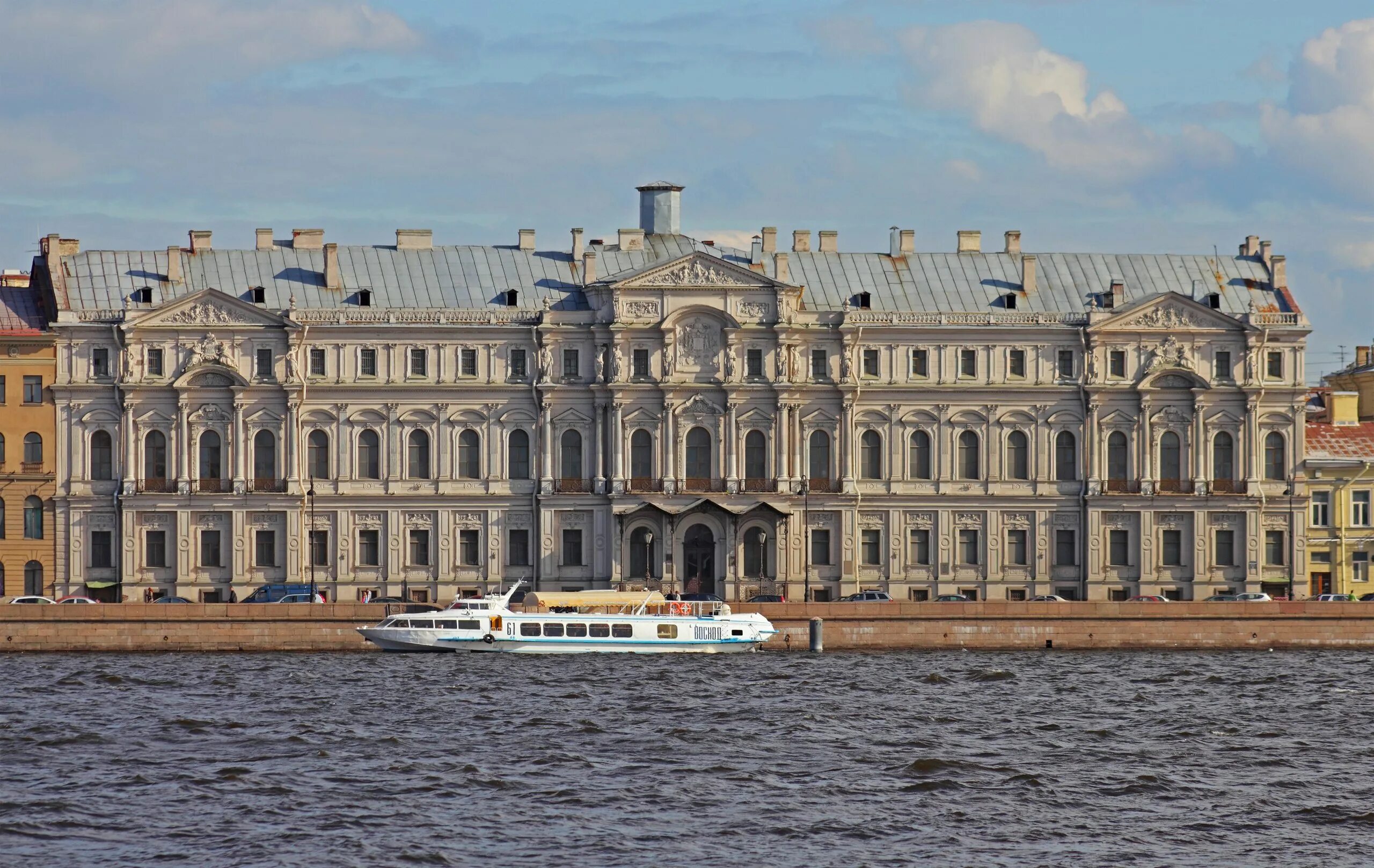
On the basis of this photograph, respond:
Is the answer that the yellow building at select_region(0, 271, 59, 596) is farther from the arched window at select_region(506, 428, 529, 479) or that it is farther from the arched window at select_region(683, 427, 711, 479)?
the arched window at select_region(683, 427, 711, 479)

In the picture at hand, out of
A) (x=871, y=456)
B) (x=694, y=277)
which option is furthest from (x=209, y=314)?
(x=871, y=456)

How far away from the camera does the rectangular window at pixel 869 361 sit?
88938mm

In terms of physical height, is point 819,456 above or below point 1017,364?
below

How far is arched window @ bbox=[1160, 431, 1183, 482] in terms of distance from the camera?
89.4m

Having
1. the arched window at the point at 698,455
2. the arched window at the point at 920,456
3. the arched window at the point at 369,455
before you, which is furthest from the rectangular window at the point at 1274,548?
the arched window at the point at 369,455

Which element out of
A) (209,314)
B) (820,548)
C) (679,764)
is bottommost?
(679,764)

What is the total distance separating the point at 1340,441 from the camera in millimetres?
92312

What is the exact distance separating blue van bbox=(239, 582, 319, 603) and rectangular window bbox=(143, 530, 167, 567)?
11.5 ft

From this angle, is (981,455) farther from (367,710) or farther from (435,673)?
(367,710)

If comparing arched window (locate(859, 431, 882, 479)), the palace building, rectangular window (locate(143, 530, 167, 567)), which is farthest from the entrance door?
rectangular window (locate(143, 530, 167, 567))

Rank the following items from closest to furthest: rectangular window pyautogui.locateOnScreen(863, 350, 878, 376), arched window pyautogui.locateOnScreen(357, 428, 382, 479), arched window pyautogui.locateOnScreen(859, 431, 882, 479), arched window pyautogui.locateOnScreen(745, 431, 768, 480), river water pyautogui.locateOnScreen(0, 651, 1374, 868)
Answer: river water pyautogui.locateOnScreen(0, 651, 1374, 868) → arched window pyautogui.locateOnScreen(357, 428, 382, 479) → arched window pyautogui.locateOnScreen(745, 431, 768, 480) → rectangular window pyautogui.locateOnScreen(863, 350, 878, 376) → arched window pyautogui.locateOnScreen(859, 431, 882, 479)

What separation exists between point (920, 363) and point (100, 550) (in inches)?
1152

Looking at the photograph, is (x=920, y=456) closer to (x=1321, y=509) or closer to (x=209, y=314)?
(x=1321, y=509)

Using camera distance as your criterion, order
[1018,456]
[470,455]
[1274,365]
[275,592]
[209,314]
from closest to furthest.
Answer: [275,592]
[209,314]
[470,455]
[1018,456]
[1274,365]
